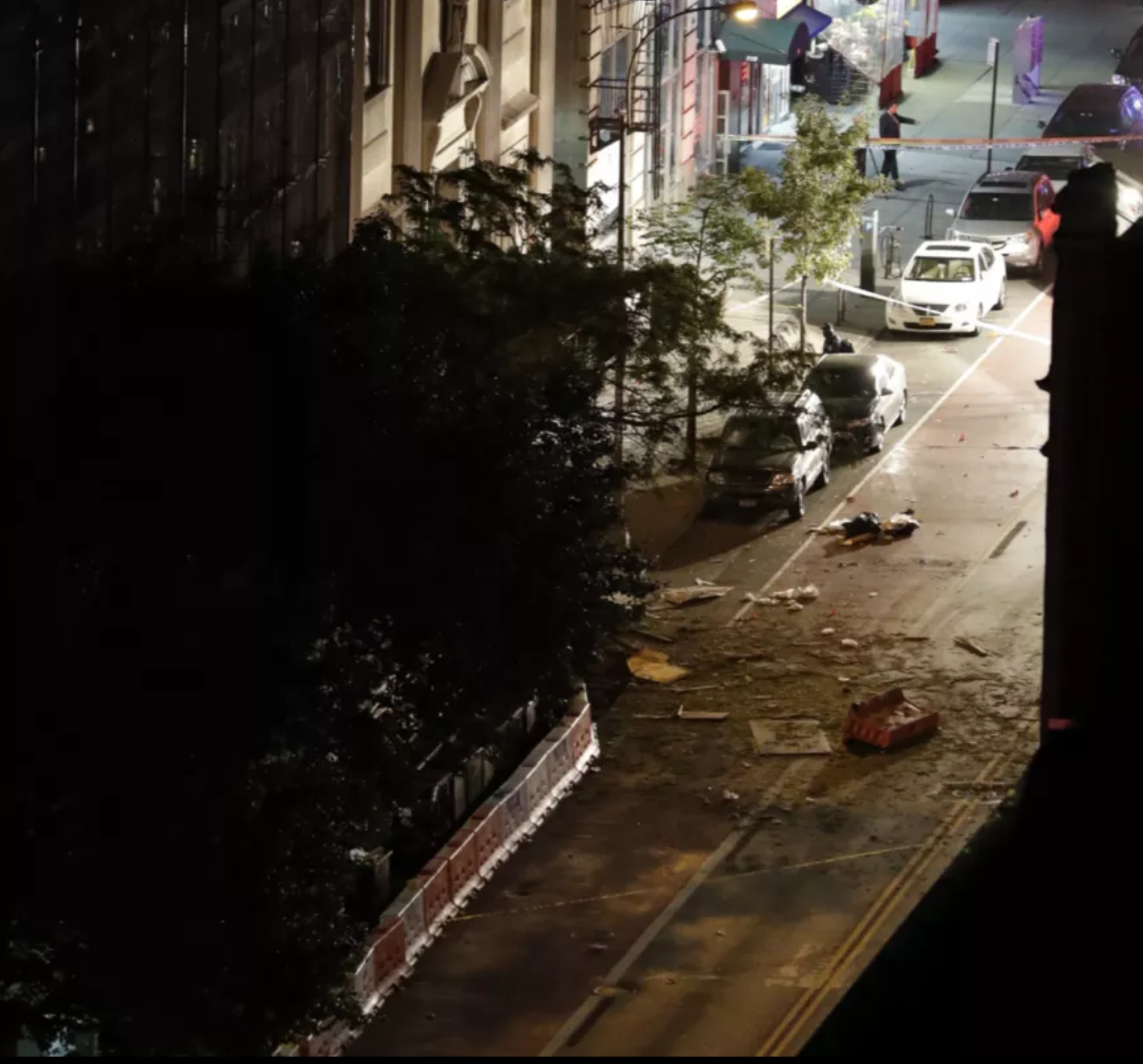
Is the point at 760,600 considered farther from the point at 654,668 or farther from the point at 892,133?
the point at 892,133

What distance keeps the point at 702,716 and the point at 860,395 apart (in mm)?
11704

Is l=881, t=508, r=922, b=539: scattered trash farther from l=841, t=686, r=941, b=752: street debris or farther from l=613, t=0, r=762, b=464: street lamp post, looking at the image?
l=841, t=686, r=941, b=752: street debris

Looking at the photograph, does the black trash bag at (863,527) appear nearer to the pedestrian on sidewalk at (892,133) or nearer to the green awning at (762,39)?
the pedestrian on sidewalk at (892,133)

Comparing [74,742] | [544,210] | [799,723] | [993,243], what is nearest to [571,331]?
[799,723]

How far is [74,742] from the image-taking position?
1468 centimetres

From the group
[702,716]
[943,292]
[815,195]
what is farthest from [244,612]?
[943,292]

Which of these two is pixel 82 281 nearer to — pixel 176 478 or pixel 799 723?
pixel 176 478

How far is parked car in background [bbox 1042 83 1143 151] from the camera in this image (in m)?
57.7

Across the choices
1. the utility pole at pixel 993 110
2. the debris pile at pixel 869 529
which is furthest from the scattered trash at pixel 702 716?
the utility pole at pixel 993 110

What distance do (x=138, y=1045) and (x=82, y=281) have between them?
6.50 metres

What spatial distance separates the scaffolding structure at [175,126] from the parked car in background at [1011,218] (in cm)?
2251

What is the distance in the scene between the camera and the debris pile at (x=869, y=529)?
3256 centimetres

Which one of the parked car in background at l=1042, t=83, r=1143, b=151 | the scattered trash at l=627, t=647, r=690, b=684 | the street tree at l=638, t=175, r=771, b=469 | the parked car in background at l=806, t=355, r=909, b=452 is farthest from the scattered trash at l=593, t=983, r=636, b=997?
the parked car in background at l=1042, t=83, r=1143, b=151

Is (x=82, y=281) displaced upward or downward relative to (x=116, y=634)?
upward
